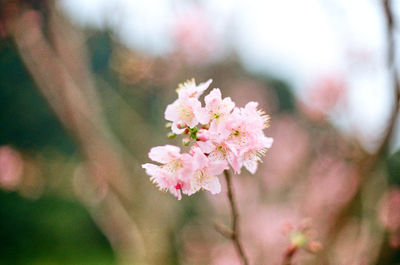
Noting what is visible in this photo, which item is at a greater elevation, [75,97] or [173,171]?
[75,97]

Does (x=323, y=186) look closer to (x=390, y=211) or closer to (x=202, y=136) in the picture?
(x=390, y=211)

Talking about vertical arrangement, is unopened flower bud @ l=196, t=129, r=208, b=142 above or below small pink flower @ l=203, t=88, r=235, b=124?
below

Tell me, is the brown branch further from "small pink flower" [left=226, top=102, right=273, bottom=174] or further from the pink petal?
"small pink flower" [left=226, top=102, right=273, bottom=174]

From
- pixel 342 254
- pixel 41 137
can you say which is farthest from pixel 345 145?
pixel 41 137

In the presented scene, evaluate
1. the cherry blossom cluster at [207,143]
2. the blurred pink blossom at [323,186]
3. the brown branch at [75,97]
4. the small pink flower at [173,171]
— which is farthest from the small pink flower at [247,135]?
the blurred pink blossom at [323,186]

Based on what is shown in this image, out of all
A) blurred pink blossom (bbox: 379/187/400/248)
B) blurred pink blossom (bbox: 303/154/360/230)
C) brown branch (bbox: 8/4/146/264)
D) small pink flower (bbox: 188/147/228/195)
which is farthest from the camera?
blurred pink blossom (bbox: 303/154/360/230)

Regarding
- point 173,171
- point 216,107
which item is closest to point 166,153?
point 173,171

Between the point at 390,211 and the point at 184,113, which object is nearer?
the point at 184,113

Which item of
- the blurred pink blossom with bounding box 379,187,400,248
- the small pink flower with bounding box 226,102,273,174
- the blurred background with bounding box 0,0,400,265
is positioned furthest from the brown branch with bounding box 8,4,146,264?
the blurred pink blossom with bounding box 379,187,400,248
